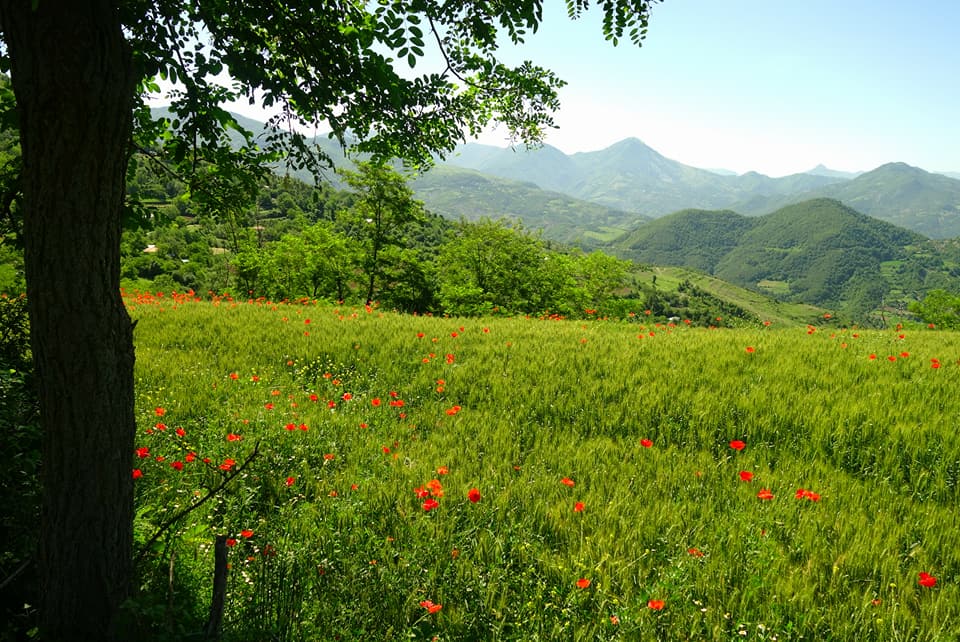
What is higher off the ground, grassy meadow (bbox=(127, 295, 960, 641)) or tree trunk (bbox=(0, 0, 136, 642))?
tree trunk (bbox=(0, 0, 136, 642))

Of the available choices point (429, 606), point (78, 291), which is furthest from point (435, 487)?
point (78, 291)

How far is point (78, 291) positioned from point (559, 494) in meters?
3.39

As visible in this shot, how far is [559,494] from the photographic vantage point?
146 inches

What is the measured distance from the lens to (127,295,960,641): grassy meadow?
257cm

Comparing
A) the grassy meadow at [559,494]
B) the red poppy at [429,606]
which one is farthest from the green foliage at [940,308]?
the red poppy at [429,606]

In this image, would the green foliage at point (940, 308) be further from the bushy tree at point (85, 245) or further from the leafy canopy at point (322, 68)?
the bushy tree at point (85, 245)

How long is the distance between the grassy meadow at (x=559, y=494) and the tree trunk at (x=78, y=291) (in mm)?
310

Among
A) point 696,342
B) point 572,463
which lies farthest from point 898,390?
point 572,463

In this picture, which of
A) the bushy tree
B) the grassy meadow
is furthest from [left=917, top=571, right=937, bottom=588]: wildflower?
the bushy tree

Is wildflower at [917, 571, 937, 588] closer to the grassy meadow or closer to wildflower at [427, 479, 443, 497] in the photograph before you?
the grassy meadow

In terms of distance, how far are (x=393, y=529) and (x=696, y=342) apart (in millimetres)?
6203

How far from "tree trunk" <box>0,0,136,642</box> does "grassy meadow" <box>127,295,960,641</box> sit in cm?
31

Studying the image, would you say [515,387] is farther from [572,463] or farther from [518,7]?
[518,7]

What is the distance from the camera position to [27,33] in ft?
5.52
